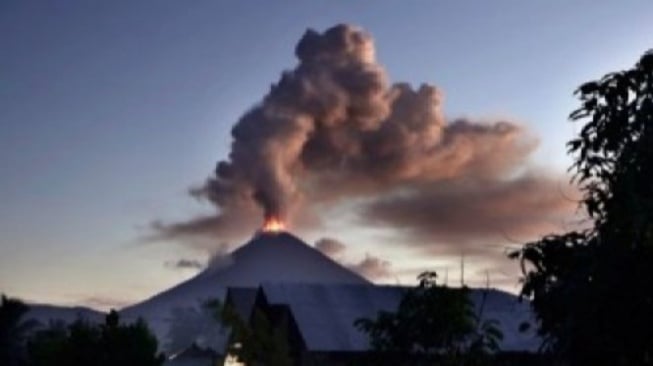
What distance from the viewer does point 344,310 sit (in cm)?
4247

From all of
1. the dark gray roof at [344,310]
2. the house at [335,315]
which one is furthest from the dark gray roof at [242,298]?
the dark gray roof at [344,310]

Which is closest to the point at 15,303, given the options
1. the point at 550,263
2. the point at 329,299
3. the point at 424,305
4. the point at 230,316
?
the point at 329,299

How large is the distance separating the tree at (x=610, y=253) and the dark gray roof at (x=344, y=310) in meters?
24.0

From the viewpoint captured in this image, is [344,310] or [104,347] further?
[344,310]

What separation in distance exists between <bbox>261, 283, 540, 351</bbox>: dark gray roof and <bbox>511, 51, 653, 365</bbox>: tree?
24.0m

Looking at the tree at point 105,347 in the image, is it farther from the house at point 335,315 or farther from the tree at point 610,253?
the tree at point 610,253

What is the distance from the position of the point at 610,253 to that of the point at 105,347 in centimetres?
2530

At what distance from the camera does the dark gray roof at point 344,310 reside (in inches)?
Result: 1601

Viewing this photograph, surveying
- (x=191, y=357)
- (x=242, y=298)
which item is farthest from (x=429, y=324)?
(x=191, y=357)

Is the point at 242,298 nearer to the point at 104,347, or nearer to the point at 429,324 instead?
the point at 104,347

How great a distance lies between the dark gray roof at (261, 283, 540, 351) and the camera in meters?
40.7

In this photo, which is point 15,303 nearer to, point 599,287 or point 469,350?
point 469,350

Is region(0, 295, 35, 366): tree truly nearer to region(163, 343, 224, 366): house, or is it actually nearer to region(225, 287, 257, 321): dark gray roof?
region(225, 287, 257, 321): dark gray roof

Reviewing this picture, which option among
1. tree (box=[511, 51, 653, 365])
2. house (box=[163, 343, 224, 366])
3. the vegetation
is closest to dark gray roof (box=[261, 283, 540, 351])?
the vegetation
